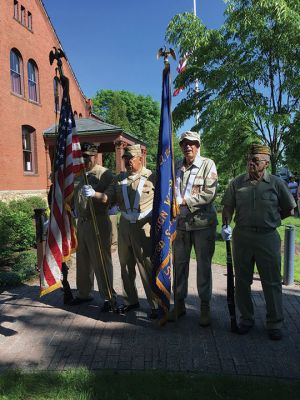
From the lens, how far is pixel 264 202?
380cm

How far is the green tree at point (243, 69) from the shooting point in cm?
742

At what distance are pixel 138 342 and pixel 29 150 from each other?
15518 millimetres

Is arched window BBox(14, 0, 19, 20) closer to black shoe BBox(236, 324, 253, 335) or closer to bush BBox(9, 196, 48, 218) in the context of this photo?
bush BBox(9, 196, 48, 218)

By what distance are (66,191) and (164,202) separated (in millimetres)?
1202

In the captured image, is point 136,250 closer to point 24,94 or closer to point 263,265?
point 263,265

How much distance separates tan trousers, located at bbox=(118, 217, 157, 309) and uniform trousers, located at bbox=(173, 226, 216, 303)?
0.35 meters

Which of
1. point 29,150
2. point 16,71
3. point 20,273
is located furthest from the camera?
point 29,150

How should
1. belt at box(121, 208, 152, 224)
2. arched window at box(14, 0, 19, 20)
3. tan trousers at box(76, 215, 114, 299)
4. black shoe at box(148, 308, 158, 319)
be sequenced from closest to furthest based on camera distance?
belt at box(121, 208, 152, 224)
black shoe at box(148, 308, 158, 319)
tan trousers at box(76, 215, 114, 299)
arched window at box(14, 0, 19, 20)

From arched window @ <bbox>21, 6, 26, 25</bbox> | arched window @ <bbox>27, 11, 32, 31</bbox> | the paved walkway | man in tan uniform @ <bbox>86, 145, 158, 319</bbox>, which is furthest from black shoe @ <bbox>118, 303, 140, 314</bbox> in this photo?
arched window @ <bbox>27, 11, 32, 31</bbox>

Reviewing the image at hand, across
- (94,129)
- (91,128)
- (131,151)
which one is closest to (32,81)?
(91,128)

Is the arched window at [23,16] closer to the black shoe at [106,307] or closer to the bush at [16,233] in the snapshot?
the bush at [16,233]

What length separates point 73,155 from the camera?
171 inches

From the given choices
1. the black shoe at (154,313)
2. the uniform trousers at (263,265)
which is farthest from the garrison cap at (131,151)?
the black shoe at (154,313)

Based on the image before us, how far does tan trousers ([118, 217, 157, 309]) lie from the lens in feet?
14.4
